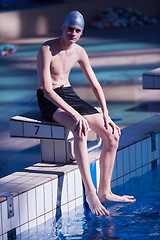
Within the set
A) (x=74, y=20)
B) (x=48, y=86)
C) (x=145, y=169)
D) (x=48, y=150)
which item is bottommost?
(x=145, y=169)

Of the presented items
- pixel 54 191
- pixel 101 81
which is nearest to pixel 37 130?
pixel 54 191

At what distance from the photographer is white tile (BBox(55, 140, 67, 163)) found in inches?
138

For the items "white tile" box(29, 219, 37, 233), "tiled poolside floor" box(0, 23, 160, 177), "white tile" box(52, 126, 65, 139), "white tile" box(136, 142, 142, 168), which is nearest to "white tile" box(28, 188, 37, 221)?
"white tile" box(29, 219, 37, 233)

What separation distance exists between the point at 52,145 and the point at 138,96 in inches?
120

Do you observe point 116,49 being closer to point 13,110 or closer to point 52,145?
point 13,110

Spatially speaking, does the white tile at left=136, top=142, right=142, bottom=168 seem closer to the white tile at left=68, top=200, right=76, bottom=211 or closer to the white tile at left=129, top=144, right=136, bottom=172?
the white tile at left=129, top=144, right=136, bottom=172

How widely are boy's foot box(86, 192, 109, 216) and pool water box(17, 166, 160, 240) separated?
0.09 meters

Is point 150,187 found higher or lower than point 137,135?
lower

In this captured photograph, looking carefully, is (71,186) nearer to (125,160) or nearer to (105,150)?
(105,150)

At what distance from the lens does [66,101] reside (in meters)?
3.38

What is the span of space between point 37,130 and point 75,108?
0.27 m

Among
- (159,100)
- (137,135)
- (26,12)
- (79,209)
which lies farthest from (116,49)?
(79,209)

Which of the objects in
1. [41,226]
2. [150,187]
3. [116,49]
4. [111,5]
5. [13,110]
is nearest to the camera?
[41,226]

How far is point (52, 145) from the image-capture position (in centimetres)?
355
